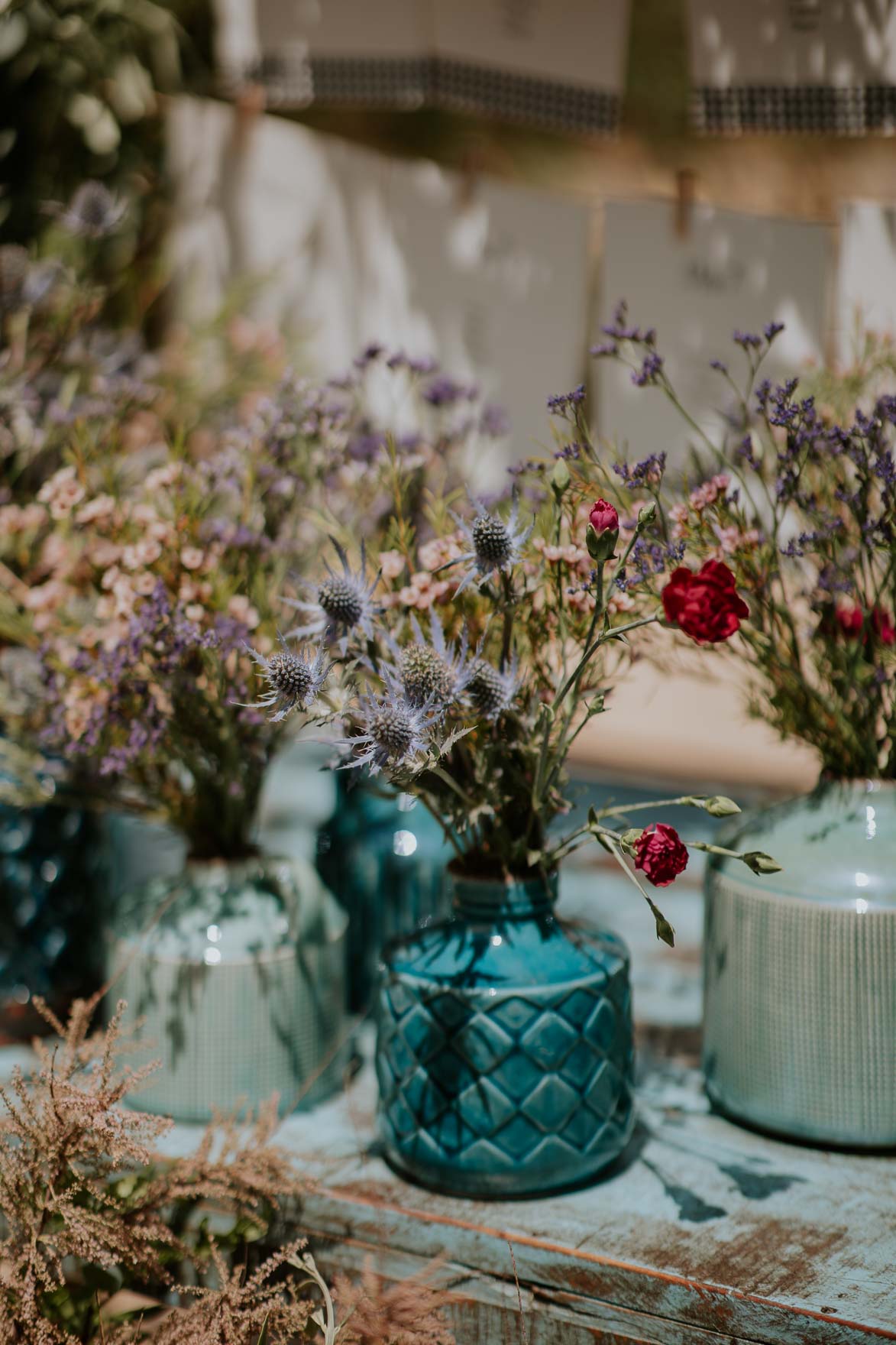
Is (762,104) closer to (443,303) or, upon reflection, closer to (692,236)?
(692,236)

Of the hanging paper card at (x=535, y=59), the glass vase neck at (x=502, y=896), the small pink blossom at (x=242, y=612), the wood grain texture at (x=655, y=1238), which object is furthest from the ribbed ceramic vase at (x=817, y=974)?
the hanging paper card at (x=535, y=59)

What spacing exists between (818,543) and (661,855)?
30 cm

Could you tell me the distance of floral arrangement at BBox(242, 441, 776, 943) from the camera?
2.34 ft

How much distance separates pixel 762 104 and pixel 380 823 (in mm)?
964

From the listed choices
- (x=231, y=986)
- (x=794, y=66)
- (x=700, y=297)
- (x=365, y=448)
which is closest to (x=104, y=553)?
(x=365, y=448)

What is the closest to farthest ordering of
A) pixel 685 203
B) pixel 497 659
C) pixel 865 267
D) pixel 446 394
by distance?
pixel 497 659
pixel 446 394
pixel 865 267
pixel 685 203

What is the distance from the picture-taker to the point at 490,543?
2.48 ft

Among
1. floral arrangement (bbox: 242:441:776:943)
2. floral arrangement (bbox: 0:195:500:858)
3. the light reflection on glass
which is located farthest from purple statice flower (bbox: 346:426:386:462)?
the light reflection on glass

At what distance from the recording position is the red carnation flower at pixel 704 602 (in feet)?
2.17

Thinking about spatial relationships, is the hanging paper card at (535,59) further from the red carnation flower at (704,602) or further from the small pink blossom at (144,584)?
the red carnation flower at (704,602)

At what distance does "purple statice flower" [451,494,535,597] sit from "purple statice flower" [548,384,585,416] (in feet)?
0.26

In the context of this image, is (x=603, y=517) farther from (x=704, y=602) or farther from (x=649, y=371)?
(x=649, y=371)

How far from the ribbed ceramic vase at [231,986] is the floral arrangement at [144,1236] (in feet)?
0.23

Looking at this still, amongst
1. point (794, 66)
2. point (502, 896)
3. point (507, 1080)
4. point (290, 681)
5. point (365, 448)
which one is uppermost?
point (794, 66)
